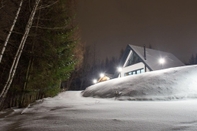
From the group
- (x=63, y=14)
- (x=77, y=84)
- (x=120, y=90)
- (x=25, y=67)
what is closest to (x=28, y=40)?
(x=25, y=67)

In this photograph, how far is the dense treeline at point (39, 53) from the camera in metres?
7.62

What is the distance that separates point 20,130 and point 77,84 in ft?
145

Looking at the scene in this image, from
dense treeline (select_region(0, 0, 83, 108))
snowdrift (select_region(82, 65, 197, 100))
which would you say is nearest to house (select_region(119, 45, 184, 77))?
snowdrift (select_region(82, 65, 197, 100))

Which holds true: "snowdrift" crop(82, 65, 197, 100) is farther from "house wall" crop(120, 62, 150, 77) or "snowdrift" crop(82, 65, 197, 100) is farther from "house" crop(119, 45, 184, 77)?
"house wall" crop(120, 62, 150, 77)

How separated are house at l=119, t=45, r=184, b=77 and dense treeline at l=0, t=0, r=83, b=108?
10.0 meters

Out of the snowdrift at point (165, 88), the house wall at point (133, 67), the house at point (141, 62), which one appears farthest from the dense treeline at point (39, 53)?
the house wall at point (133, 67)

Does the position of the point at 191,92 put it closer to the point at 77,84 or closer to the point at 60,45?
the point at 60,45

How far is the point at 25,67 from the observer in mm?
8102

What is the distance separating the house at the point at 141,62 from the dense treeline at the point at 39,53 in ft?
33.0

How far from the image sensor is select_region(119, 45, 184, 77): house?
16.9 meters

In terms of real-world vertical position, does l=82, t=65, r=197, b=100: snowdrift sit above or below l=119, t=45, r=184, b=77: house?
below

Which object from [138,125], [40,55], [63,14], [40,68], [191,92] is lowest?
Result: [138,125]

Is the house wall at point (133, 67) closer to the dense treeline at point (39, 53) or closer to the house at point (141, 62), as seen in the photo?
the house at point (141, 62)

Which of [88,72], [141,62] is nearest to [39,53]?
[141,62]
